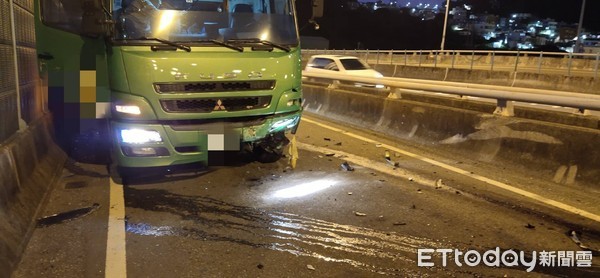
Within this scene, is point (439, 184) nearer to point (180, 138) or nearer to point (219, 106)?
point (219, 106)

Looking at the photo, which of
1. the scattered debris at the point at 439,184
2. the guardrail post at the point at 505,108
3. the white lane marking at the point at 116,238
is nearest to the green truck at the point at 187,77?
the white lane marking at the point at 116,238

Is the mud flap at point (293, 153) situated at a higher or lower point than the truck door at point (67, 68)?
lower

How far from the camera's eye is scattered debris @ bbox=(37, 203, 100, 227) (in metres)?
4.65

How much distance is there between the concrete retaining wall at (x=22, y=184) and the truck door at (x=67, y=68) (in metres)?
0.68

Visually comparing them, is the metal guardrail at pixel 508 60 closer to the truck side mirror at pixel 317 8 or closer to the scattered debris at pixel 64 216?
the truck side mirror at pixel 317 8

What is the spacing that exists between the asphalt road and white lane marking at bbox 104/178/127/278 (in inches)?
0.6

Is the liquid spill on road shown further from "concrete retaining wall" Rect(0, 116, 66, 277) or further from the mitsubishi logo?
the mitsubishi logo

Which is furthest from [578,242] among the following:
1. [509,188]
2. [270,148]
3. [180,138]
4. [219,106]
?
[180,138]

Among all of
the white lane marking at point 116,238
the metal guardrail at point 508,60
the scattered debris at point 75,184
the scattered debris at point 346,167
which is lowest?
the scattered debris at point 75,184

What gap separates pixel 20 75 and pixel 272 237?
3995 millimetres

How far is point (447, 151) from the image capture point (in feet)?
26.3

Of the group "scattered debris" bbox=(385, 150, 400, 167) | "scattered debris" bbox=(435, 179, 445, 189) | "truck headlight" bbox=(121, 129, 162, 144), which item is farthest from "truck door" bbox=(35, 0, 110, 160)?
"scattered debris" bbox=(435, 179, 445, 189)

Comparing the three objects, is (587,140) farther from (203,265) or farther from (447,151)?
(203,265)

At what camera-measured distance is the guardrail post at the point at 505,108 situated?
725 centimetres
